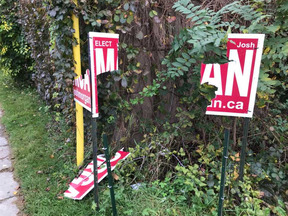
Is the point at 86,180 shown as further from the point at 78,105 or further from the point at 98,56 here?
the point at 98,56

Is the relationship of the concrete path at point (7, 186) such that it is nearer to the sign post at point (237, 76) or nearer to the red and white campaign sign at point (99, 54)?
the red and white campaign sign at point (99, 54)

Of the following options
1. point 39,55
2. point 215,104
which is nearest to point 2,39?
point 39,55

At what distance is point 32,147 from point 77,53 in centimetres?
184

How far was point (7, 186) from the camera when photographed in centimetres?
292

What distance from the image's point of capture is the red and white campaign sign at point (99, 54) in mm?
2045

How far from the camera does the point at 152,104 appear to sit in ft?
10.7

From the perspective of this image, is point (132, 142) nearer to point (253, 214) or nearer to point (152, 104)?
point (152, 104)

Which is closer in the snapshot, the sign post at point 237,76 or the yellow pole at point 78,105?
the sign post at point 237,76

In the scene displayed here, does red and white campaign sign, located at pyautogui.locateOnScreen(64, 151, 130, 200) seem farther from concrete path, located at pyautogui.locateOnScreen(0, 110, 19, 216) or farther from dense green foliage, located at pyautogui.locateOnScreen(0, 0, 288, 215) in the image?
concrete path, located at pyautogui.locateOnScreen(0, 110, 19, 216)

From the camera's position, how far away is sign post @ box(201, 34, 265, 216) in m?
1.90

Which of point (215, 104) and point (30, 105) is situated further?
point (30, 105)

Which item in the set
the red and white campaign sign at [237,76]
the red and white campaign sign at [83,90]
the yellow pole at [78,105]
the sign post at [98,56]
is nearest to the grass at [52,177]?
the yellow pole at [78,105]

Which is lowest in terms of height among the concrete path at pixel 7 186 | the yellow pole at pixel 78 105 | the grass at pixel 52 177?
the concrete path at pixel 7 186

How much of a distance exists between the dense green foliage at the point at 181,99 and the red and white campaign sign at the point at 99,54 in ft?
1.91
